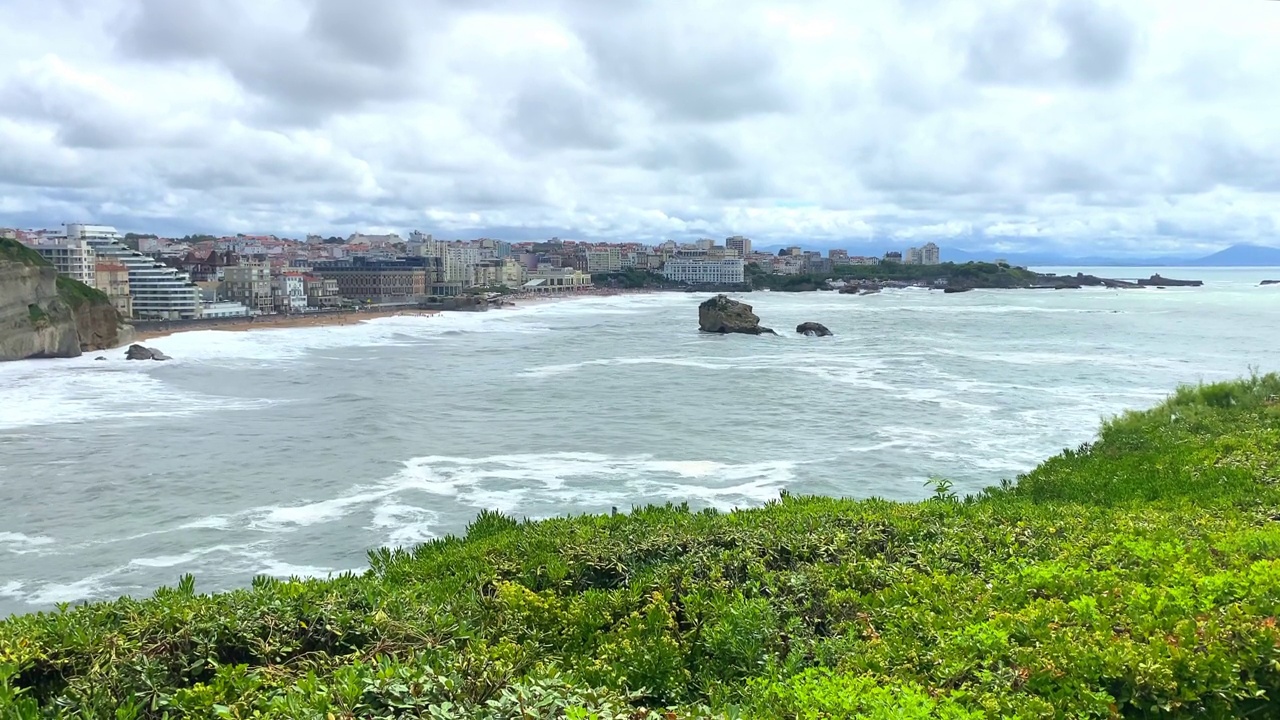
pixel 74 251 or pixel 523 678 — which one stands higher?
pixel 74 251

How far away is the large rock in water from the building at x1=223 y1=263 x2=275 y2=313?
5957cm

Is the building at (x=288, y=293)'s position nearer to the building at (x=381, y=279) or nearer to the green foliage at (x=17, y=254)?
the building at (x=381, y=279)

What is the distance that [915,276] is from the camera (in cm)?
18100

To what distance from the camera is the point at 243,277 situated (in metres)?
108

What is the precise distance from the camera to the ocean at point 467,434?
15523 mm

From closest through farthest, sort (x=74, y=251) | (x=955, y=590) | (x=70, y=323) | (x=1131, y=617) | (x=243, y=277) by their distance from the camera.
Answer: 1. (x=1131, y=617)
2. (x=955, y=590)
3. (x=70, y=323)
4. (x=74, y=251)
5. (x=243, y=277)

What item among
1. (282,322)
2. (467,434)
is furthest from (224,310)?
(467,434)

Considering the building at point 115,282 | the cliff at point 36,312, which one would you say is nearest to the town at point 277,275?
the building at point 115,282

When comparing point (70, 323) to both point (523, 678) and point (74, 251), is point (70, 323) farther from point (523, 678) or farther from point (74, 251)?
point (523, 678)

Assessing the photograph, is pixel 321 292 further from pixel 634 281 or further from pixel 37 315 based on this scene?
pixel 634 281

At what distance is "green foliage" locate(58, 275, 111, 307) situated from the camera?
57.3 metres

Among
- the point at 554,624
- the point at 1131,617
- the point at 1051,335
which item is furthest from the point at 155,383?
the point at 1051,335

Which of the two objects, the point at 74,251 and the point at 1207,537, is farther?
the point at 74,251

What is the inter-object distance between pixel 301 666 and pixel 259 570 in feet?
31.7
